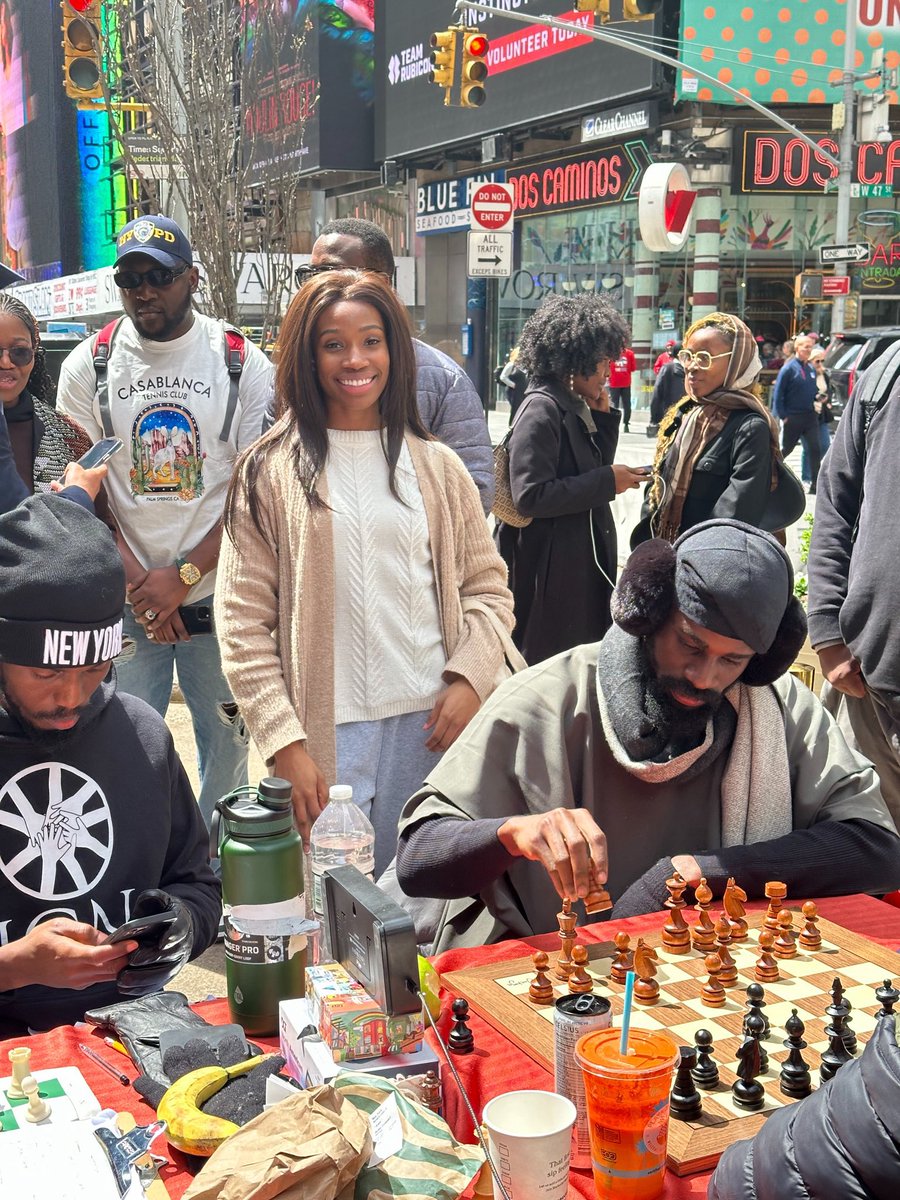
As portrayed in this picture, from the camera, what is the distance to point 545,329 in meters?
5.57

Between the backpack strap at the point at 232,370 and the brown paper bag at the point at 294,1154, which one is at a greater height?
the backpack strap at the point at 232,370

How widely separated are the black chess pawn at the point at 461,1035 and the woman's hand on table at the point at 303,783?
1239mm

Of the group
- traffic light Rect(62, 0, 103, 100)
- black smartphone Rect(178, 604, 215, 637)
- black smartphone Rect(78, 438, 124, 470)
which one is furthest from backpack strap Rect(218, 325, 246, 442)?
traffic light Rect(62, 0, 103, 100)

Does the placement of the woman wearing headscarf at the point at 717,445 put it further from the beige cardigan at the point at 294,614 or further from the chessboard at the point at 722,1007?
the chessboard at the point at 722,1007

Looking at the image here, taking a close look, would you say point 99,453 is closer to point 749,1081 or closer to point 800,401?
point 749,1081

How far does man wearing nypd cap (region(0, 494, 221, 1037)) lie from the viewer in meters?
2.34

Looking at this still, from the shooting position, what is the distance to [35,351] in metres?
4.48

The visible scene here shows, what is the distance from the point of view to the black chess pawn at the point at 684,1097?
1775mm

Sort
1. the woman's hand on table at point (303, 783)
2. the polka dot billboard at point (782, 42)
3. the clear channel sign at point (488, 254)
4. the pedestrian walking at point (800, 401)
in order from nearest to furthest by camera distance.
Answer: the woman's hand on table at point (303, 783) → the clear channel sign at point (488, 254) → the pedestrian walking at point (800, 401) → the polka dot billboard at point (782, 42)

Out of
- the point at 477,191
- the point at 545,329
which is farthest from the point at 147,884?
the point at 477,191

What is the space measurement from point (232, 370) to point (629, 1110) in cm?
316

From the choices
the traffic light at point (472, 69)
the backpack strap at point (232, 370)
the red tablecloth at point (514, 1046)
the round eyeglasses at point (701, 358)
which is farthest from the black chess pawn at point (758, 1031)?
the traffic light at point (472, 69)

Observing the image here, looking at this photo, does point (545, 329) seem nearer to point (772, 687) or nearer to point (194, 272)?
point (194, 272)

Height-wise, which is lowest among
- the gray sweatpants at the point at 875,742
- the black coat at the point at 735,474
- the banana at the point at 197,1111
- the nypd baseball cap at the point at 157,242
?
the gray sweatpants at the point at 875,742
